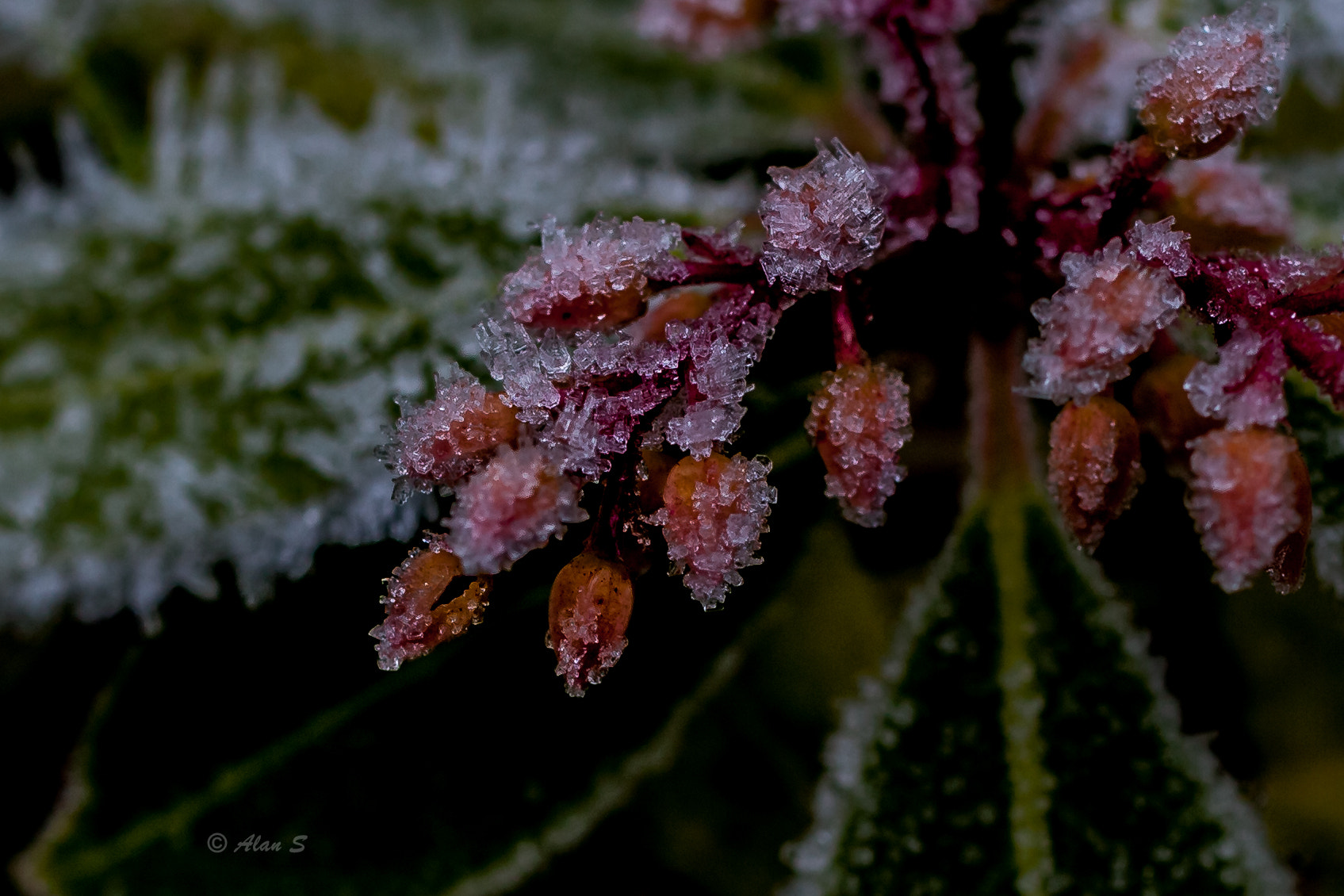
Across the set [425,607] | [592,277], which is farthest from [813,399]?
[425,607]

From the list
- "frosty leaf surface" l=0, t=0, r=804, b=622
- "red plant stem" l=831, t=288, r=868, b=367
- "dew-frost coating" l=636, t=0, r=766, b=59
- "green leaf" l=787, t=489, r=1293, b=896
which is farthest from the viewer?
"dew-frost coating" l=636, t=0, r=766, b=59

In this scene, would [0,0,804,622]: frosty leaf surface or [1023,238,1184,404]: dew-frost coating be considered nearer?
[1023,238,1184,404]: dew-frost coating

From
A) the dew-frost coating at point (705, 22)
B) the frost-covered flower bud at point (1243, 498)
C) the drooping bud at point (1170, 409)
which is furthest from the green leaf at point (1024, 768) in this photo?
the dew-frost coating at point (705, 22)

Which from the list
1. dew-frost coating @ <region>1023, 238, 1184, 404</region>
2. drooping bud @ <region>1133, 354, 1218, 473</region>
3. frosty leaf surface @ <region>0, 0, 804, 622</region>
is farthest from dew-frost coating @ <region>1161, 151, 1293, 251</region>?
frosty leaf surface @ <region>0, 0, 804, 622</region>

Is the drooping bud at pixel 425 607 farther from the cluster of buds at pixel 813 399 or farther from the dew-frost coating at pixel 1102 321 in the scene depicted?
the dew-frost coating at pixel 1102 321

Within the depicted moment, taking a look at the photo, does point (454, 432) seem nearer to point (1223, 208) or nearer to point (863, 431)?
point (863, 431)

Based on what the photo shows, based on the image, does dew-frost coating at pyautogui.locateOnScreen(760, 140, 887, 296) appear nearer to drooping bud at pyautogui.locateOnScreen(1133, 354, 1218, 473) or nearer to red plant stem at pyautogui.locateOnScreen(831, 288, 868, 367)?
red plant stem at pyautogui.locateOnScreen(831, 288, 868, 367)
